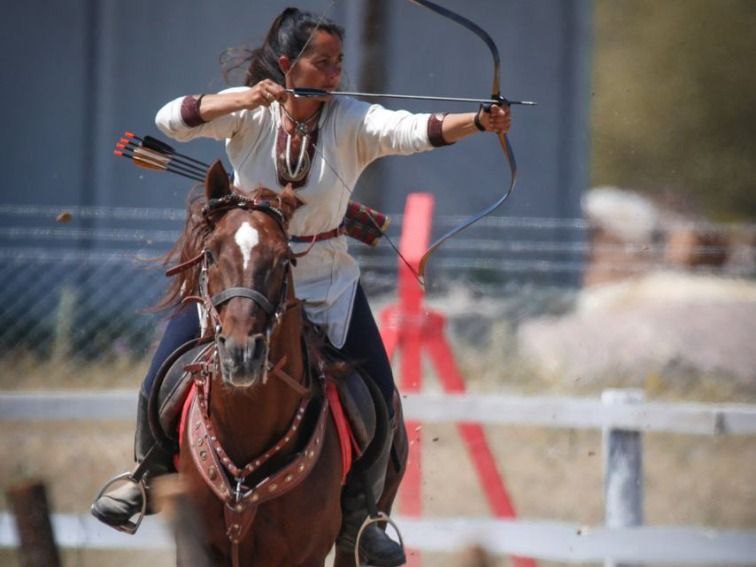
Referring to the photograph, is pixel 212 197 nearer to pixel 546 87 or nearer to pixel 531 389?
pixel 531 389

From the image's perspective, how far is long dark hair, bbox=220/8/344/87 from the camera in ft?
13.9

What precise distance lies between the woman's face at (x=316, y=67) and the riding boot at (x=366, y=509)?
119 cm

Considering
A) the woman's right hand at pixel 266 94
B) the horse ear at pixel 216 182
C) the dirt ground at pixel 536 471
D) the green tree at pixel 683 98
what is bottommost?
the dirt ground at pixel 536 471

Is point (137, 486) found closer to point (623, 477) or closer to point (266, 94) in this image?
point (266, 94)

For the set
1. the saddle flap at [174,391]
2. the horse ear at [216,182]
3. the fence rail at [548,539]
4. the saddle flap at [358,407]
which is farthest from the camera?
the fence rail at [548,539]

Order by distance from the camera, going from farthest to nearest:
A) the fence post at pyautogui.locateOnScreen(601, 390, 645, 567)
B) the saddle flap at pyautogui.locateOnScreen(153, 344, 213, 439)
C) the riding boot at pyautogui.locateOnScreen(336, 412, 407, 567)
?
the fence post at pyautogui.locateOnScreen(601, 390, 645, 567) < the riding boot at pyautogui.locateOnScreen(336, 412, 407, 567) < the saddle flap at pyautogui.locateOnScreen(153, 344, 213, 439)

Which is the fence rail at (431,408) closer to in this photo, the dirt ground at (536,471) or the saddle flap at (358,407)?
the dirt ground at (536,471)

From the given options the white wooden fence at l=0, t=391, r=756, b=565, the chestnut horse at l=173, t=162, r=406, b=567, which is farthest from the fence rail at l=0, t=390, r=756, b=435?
the chestnut horse at l=173, t=162, r=406, b=567

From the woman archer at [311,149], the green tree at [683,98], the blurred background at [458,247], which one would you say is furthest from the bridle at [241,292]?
the green tree at [683,98]

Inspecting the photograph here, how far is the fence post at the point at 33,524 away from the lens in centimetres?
335

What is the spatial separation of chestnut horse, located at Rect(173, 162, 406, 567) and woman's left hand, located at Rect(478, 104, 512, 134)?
62cm

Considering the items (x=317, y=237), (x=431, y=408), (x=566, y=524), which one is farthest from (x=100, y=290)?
(x=317, y=237)

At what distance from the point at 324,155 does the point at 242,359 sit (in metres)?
1.03

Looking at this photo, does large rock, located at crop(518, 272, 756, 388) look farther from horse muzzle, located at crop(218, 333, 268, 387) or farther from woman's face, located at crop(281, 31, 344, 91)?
horse muzzle, located at crop(218, 333, 268, 387)
